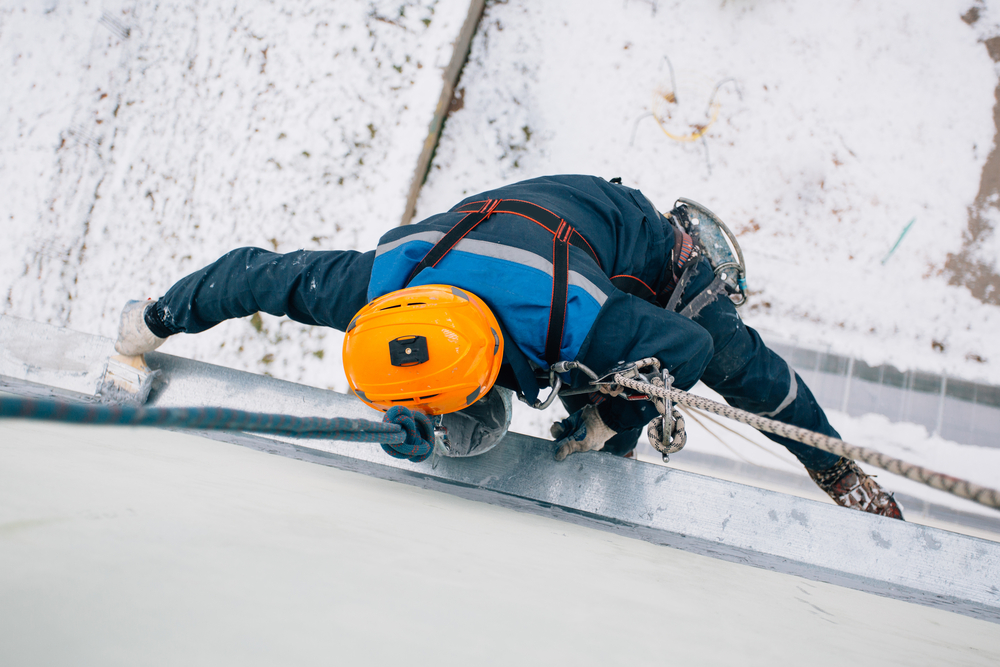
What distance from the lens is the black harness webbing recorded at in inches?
37.4

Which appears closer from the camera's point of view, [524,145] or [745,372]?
[745,372]

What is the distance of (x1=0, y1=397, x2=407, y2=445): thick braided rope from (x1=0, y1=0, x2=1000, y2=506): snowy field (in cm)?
127

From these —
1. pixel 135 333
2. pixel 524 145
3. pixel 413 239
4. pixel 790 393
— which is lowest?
pixel 135 333

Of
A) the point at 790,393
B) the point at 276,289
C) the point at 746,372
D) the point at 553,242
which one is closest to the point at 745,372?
the point at 746,372

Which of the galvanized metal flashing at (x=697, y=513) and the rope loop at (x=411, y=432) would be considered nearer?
the rope loop at (x=411, y=432)

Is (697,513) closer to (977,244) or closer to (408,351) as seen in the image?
(408,351)

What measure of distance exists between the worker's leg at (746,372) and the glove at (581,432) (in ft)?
1.21

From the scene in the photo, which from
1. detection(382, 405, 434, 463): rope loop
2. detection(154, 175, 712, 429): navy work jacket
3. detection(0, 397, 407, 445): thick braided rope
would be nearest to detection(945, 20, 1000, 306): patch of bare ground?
detection(154, 175, 712, 429): navy work jacket

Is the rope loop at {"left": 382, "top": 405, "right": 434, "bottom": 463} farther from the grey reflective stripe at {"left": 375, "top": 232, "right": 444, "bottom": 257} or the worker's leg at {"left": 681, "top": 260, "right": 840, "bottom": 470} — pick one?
the worker's leg at {"left": 681, "top": 260, "right": 840, "bottom": 470}

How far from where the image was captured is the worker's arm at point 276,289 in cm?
111

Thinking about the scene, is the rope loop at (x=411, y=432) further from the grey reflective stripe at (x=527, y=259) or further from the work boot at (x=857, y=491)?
the work boot at (x=857, y=491)

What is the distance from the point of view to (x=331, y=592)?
0.40 meters

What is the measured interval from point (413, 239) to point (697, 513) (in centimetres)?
83

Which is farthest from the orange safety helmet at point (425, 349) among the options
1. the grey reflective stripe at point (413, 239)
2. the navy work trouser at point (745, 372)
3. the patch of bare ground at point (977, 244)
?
the patch of bare ground at point (977, 244)
